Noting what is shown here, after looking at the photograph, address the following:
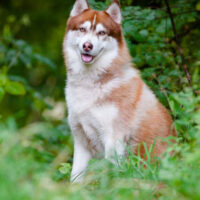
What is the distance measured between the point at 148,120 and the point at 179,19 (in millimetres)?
1736

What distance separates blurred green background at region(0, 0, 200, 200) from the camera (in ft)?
8.52

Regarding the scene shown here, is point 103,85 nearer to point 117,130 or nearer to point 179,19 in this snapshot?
point 117,130

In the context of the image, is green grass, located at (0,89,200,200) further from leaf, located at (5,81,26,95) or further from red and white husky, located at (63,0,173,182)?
leaf, located at (5,81,26,95)

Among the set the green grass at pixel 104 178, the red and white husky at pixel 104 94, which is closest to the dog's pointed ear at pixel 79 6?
the red and white husky at pixel 104 94

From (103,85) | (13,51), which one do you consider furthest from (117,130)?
(13,51)

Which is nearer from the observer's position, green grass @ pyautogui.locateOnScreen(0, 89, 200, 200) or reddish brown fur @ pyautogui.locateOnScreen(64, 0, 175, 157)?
green grass @ pyautogui.locateOnScreen(0, 89, 200, 200)

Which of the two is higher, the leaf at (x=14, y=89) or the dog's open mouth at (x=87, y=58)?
the dog's open mouth at (x=87, y=58)

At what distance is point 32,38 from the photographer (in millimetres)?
10852

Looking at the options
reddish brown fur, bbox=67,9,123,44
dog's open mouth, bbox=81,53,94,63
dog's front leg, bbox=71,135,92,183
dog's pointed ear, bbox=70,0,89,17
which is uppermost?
dog's pointed ear, bbox=70,0,89,17

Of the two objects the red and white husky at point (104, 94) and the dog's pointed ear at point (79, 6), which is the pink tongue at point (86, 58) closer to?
the red and white husky at point (104, 94)

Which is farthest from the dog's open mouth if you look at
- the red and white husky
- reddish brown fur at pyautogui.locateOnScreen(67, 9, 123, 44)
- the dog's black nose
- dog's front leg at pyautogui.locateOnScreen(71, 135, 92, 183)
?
dog's front leg at pyautogui.locateOnScreen(71, 135, 92, 183)

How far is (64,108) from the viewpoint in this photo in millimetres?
9531

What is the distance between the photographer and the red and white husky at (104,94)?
440cm

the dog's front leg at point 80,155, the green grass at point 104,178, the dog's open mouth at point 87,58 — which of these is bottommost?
the dog's front leg at point 80,155
